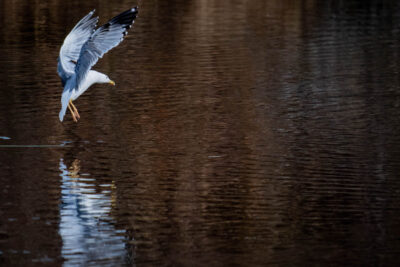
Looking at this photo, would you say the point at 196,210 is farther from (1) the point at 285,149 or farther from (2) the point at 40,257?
(1) the point at 285,149

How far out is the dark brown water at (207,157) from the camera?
9516mm

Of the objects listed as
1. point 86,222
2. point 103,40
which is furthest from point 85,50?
point 86,222

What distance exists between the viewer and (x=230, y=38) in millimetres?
27156

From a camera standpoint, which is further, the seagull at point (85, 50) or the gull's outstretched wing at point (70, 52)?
the gull's outstretched wing at point (70, 52)

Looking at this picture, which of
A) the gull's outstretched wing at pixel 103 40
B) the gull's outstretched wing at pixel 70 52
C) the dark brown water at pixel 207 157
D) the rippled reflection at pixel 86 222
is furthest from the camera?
the gull's outstretched wing at pixel 70 52

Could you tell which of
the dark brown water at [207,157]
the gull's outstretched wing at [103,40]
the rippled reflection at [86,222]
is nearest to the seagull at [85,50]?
the gull's outstretched wing at [103,40]

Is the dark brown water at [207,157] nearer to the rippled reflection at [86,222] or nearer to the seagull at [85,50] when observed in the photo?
the rippled reflection at [86,222]

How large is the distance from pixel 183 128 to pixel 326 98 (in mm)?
3592

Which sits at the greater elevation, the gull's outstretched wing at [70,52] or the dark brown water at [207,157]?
the gull's outstretched wing at [70,52]

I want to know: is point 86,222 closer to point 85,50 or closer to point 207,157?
point 207,157

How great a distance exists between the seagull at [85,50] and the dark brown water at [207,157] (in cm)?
70

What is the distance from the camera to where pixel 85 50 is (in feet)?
46.2

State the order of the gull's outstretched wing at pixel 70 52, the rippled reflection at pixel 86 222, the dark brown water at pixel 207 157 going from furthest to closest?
the gull's outstretched wing at pixel 70 52, the dark brown water at pixel 207 157, the rippled reflection at pixel 86 222

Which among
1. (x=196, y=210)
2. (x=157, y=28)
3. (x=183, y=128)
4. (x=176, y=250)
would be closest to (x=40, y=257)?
(x=176, y=250)
